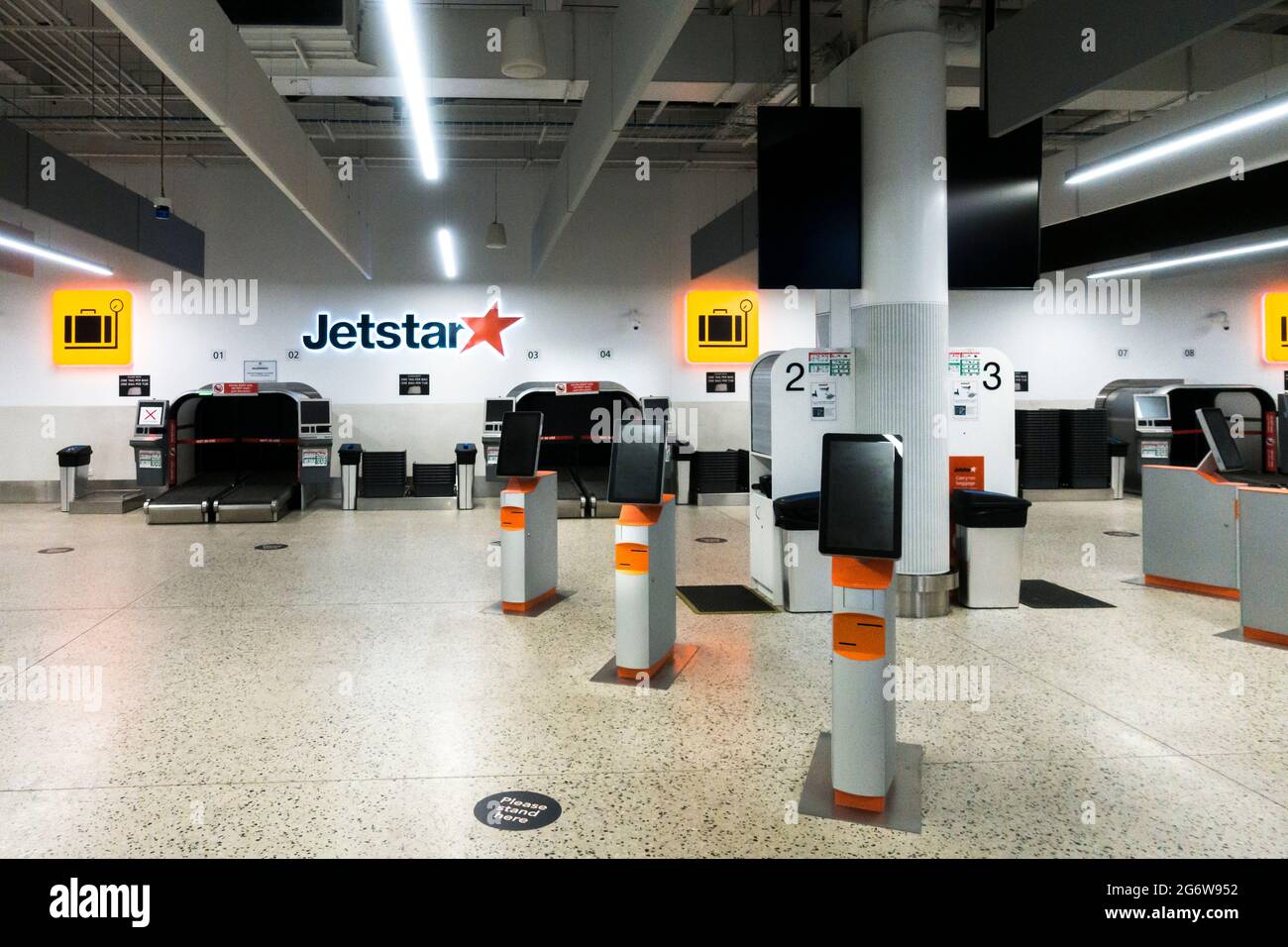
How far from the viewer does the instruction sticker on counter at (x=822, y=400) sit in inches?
236

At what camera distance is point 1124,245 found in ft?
33.6

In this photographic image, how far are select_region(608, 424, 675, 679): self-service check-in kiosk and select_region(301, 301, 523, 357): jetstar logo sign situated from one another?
864 cm

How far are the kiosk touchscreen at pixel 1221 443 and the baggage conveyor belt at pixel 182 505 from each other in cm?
1014

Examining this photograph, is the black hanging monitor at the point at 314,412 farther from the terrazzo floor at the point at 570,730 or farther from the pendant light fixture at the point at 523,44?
the pendant light fixture at the point at 523,44

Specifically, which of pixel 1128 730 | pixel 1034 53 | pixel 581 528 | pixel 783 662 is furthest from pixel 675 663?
pixel 581 528

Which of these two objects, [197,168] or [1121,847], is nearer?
[1121,847]

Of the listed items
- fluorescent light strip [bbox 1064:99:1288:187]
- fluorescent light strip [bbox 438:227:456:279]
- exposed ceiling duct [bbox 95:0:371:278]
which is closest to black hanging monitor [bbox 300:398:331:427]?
exposed ceiling duct [bbox 95:0:371:278]

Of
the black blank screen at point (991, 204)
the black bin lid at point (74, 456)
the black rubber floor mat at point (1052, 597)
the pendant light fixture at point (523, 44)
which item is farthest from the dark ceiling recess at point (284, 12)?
the black bin lid at point (74, 456)

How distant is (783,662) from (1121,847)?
2.13 metres

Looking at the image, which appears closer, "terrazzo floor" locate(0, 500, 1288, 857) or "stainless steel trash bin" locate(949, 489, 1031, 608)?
"terrazzo floor" locate(0, 500, 1288, 857)

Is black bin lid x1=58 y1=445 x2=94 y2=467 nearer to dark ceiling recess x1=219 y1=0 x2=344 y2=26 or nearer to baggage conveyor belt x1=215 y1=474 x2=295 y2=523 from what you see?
baggage conveyor belt x1=215 y1=474 x2=295 y2=523

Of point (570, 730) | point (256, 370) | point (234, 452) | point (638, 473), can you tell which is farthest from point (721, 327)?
point (570, 730)

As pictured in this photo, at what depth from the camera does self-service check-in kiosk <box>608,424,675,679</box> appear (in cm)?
430
